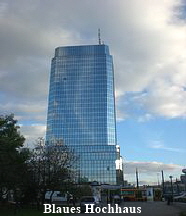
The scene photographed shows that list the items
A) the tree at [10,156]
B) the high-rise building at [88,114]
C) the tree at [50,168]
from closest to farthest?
the tree at [10,156] < the tree at [50,168] < the high-rise building at [88,114]

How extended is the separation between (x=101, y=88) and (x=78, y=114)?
16.4 meters

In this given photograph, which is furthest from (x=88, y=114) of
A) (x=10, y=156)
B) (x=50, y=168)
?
(x=10, y=156)

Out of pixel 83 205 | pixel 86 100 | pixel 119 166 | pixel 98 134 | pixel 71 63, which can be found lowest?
pixel 83 205

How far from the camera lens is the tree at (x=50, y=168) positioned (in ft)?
168

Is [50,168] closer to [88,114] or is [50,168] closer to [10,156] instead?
[10,156]

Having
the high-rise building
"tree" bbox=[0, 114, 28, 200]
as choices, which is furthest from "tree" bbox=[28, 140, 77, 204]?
the high-rise building

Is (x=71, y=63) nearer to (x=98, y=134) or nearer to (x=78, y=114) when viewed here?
(x=78, y=114)

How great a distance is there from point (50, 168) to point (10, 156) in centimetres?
1173

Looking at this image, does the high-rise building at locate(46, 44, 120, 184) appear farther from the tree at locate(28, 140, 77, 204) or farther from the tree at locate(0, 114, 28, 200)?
the tree at locate(0, 114, 28, 200)

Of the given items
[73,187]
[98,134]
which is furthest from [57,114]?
[73,187]

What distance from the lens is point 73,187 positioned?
56.2m

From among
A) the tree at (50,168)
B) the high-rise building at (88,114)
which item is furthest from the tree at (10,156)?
the high-rise building at (88,114)

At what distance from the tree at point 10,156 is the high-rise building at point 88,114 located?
105m

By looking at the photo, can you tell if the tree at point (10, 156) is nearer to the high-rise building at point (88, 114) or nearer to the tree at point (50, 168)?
the tree at point (50, 168)
